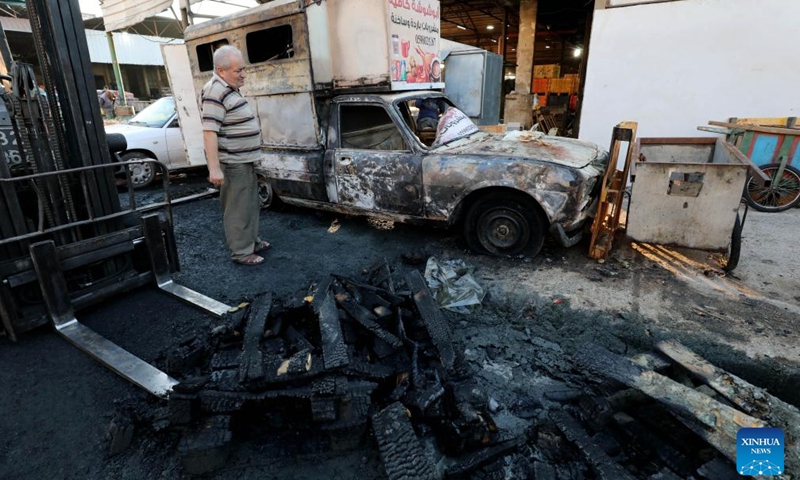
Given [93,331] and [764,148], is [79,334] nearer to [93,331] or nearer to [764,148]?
[93,331]

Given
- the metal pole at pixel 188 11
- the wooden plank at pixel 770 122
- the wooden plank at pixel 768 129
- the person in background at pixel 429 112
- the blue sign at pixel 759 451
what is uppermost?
the metal pole at pixel 188 11

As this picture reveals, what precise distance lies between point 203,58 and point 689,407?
6.67m

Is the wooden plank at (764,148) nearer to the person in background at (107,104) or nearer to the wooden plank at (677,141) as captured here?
the wooden plank at (677,141)

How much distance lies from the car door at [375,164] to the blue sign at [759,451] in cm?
326

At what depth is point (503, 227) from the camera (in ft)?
14.2

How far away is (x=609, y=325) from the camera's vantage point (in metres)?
3.25

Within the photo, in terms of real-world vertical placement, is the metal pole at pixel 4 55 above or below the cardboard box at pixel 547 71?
below

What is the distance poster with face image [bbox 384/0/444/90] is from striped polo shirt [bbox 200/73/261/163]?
179 centimetres

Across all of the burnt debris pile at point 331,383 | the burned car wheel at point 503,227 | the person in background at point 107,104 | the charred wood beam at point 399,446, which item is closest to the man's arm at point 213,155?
the burnt debris pile at point 331,383

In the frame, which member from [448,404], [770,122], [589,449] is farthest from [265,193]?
[770,122]

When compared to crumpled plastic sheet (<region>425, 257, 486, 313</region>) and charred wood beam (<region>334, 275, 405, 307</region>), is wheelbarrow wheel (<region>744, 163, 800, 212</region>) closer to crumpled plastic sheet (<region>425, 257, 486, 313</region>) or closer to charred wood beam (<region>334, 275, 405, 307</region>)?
crumpled plastic sheet (<region>425, 257, 486, 313</region>)

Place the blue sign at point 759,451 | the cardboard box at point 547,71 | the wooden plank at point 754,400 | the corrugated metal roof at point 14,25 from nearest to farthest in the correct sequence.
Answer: the blue sign at point 759,451 < the wooden plank at point 754,400 < the cardboard box at point 547,71 < the corrugated metal roof at point 14,25

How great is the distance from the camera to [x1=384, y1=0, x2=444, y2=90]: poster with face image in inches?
190

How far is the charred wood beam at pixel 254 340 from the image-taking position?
93.1 inches
